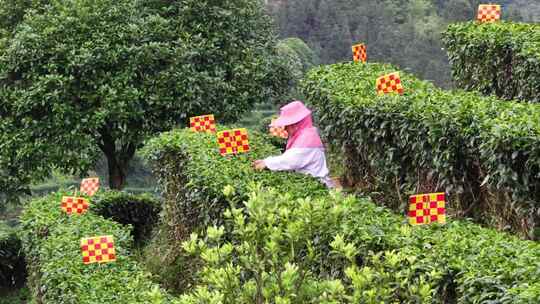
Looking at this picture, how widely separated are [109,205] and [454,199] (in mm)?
6993

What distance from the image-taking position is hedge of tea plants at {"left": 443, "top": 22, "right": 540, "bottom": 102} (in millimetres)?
12656

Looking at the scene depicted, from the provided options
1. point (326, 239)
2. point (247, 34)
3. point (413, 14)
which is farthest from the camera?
point (413, 14)

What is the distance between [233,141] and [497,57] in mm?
4826

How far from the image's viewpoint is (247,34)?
18328 mm

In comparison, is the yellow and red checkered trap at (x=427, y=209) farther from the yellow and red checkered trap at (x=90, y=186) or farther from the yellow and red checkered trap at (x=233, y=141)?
the yellow and red checkered trap at (x=90, y=186)

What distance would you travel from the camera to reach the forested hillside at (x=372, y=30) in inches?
2256

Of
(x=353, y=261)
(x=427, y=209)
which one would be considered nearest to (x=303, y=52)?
(x=427, y=209)

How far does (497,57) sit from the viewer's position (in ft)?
44.9

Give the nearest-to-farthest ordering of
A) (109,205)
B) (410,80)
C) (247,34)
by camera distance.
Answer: (410,80) → (109,205) → (247,34)

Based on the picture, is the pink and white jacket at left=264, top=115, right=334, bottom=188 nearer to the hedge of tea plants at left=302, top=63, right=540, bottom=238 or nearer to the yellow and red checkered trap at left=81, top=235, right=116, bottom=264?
the hedge of tea plants at left=302, top=63, right=540, bottom=238

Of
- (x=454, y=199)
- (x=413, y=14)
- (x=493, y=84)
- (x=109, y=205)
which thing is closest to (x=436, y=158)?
(x=454, y=199)

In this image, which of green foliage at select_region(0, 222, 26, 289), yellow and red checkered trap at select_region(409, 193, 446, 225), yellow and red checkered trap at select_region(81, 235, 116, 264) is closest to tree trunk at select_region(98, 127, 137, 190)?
green foliage at select_region(0, 222, 26, 289)

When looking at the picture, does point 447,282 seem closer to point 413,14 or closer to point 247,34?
point 247,34

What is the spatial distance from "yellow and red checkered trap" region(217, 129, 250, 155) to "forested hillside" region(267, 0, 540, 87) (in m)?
44.7
